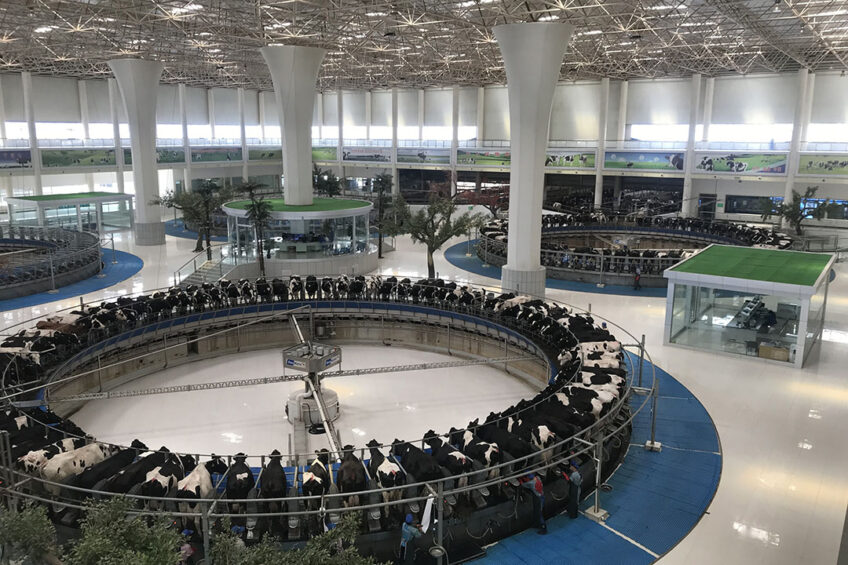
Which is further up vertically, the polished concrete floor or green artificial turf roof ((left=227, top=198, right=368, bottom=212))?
green artificial turf roof ((left=227, top=198, right=368, bottom=212))

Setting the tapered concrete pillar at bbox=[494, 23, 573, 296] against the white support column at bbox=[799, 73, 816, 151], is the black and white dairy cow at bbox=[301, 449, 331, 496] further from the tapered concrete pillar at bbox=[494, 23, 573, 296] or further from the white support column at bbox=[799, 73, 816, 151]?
the white support column at bbox=[799, 73, 816, 151]

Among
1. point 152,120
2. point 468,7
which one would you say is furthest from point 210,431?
point 152,120

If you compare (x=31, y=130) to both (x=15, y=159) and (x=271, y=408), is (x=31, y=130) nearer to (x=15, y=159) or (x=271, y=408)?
(x=15, y=159)

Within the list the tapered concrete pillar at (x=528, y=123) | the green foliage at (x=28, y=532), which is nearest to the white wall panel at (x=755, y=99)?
the tapered concrete pillar at (x=528, y=123)

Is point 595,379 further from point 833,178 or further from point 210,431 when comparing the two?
point 833,178

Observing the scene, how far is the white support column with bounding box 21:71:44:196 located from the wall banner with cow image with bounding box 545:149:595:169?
32160 millimetres

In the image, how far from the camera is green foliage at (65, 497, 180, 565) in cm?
614

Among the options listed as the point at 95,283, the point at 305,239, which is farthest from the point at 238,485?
the point at 95,283

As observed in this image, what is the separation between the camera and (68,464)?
31.7 ft

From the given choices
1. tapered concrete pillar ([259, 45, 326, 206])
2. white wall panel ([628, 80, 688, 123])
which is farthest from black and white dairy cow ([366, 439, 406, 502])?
white wall panel ([628, 80, 688, 123])

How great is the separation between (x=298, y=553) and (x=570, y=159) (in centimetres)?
4310

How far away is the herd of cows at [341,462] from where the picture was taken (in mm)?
8945

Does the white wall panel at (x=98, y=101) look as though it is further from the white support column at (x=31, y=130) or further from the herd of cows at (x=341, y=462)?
the herd of cows at (x=341, y=462)

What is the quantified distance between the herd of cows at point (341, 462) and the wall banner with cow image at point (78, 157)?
29.0m
